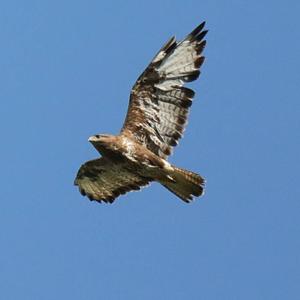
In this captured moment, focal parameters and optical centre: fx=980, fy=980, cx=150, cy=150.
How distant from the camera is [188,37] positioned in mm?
14648

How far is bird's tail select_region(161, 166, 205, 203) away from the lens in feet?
47.3

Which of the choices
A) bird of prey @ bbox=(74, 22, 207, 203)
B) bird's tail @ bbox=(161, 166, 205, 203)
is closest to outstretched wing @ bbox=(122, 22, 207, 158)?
bird of prey @ bbox=(74, 22, 207, 203)

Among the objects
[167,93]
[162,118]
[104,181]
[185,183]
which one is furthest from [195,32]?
[104,181]

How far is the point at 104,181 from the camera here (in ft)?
51.1

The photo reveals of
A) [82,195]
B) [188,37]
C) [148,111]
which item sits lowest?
[82,195]

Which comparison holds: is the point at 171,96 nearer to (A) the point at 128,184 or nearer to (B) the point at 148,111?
(B) the point at 148,111

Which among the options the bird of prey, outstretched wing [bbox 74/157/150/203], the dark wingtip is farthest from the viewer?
outstretched wing [bbox 74/157/150/203]

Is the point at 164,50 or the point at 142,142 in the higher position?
the point at 164,50

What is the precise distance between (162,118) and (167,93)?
0.39 meters

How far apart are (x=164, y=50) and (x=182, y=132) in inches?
49.9

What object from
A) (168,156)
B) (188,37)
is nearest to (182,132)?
(168,156)

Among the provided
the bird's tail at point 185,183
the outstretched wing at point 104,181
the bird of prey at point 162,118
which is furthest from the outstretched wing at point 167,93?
the outstretched wing at point 104,181

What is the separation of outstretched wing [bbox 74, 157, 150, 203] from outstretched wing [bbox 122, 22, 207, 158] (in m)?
0.66

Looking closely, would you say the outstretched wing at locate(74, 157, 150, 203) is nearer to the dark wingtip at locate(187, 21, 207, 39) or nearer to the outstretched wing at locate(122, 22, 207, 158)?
the outstretched wing at locate(122, 22, 207, 158)
